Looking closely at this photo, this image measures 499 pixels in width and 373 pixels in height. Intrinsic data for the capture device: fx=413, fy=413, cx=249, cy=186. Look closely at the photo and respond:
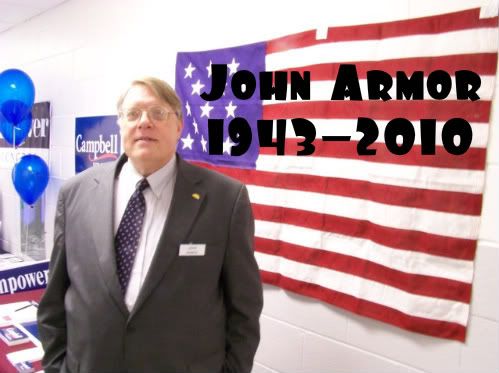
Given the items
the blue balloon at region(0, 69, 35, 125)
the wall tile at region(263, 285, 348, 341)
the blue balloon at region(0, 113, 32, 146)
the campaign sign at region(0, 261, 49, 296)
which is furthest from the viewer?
the blue balloon at region(0, 113, 32, 146)

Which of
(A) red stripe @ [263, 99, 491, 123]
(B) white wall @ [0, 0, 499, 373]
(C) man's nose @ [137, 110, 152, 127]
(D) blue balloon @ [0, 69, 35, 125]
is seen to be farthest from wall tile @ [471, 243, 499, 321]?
(D) blue balloon @ [0, 69, 35, 125]

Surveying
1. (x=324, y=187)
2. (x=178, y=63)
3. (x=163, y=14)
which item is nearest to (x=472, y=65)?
(x=324, y=187)

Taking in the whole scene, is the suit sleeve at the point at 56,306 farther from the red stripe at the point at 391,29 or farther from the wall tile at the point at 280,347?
the red stripe at the point at 391,29

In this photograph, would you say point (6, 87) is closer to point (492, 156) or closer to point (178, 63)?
point (178, 63)

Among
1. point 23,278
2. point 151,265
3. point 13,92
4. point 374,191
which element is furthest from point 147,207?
point 13,92

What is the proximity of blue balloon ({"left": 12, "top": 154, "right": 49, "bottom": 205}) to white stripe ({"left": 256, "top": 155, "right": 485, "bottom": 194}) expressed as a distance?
2309 mm

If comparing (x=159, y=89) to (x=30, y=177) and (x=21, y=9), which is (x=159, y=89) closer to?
(x=30, y=177)

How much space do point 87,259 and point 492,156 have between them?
51.1 inches

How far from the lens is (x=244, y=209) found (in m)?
1.31

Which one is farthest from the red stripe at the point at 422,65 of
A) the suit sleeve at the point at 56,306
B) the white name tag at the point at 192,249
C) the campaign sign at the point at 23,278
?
the campaign sign at the point at 23,278

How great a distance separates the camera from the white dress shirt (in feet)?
4.03

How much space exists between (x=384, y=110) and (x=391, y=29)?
0.29 m

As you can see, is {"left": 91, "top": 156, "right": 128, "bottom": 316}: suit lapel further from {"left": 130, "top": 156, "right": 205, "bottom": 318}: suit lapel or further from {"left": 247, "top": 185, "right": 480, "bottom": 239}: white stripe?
{"left": 247, "top": 185, "right": 480, "bottom": 239}: white stripe

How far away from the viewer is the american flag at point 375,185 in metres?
1.34
